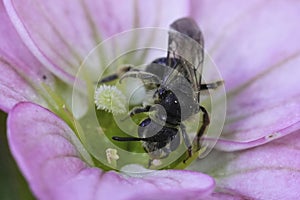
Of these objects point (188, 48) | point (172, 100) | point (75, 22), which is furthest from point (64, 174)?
point (75, 22)

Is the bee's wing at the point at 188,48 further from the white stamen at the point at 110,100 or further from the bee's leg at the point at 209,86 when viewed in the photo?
the white stamen at the point at 110,100

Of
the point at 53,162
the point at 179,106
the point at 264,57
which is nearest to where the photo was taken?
the point at 53,162

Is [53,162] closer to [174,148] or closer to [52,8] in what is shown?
[174,148]

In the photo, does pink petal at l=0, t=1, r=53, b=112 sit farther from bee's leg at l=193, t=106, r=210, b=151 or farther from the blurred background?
bee's leg at l=193, t=106, r=210, b=151

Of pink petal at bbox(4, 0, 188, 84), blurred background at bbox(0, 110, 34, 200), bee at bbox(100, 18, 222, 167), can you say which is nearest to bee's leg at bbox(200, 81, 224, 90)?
bee at bbox(100, 18, 222, 167)

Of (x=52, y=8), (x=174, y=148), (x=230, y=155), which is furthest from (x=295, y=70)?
(x=52, y=8)
